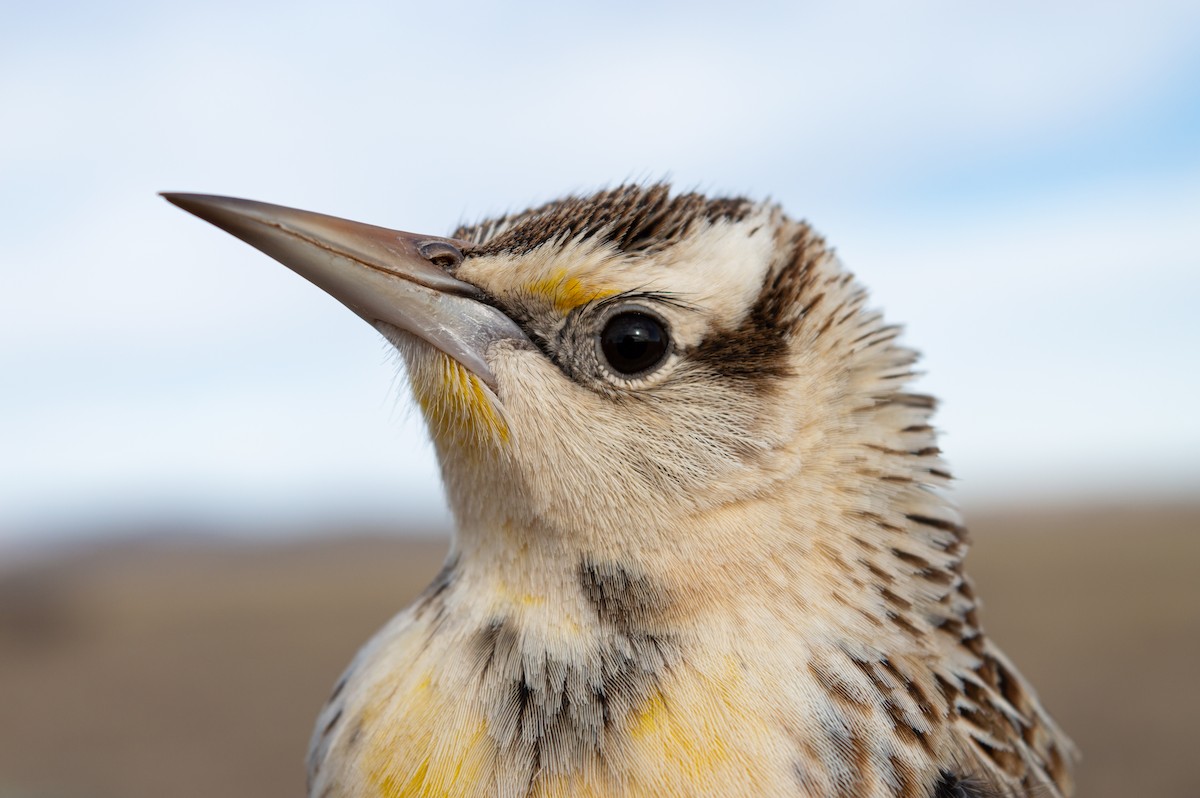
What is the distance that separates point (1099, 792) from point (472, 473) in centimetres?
1140

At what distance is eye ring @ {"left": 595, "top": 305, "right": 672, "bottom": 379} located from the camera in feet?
8.89

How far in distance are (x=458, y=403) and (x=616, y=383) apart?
1.44ft

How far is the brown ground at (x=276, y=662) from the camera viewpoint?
13.7m

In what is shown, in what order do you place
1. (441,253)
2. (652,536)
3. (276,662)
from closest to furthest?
1. (652,536)
2. (441,253)
3. (276,662)

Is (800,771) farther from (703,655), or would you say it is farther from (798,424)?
(798,424)

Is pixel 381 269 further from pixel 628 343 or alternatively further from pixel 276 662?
pixel 276 662

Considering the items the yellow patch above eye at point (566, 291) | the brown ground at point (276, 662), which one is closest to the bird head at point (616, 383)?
the yellow patch above eye at point (566, 291)

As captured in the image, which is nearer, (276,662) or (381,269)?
(381,269)

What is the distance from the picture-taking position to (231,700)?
17750 millimetres

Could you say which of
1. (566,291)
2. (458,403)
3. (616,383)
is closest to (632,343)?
(616,383)

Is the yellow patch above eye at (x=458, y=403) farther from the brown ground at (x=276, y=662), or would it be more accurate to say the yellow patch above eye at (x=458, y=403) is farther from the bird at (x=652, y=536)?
the brown ground at (x=276, y=662)

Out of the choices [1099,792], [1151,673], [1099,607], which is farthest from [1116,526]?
[1099,792]

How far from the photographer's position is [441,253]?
2.76 m

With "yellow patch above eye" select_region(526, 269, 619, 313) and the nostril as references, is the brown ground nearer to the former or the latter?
the nostril
